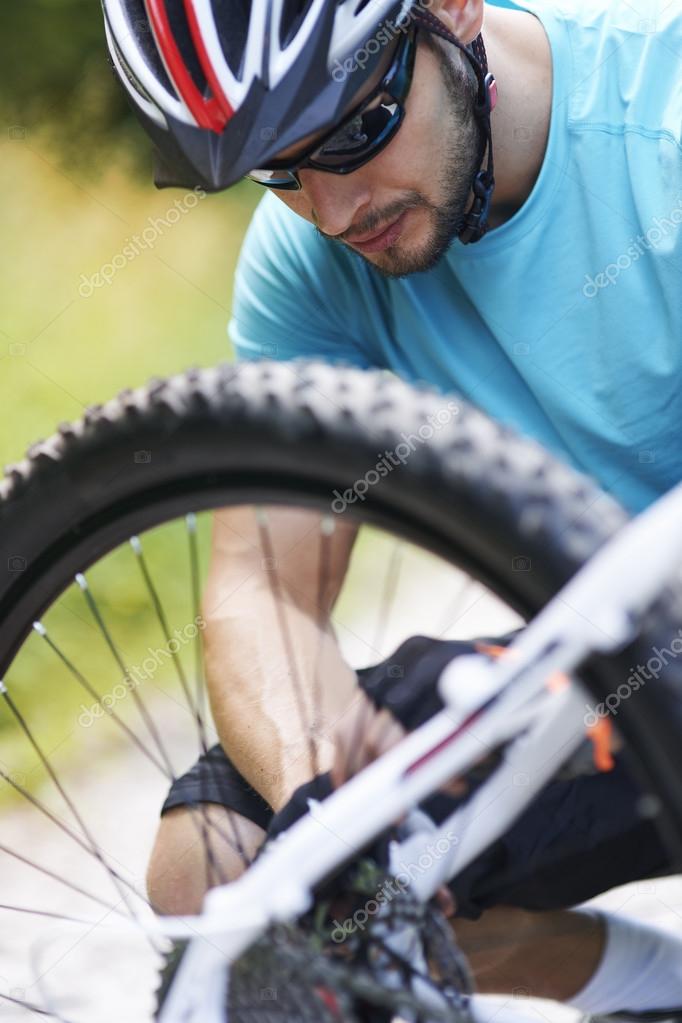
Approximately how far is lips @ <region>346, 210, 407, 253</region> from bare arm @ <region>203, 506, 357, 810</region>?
0.32 meters

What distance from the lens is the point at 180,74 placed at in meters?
1.39

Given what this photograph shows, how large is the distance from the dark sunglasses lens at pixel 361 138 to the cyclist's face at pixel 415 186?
0.07 feet

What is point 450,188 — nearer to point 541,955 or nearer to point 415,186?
point 415,186

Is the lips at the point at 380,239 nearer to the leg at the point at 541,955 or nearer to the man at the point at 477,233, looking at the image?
the man at the point at 477,233

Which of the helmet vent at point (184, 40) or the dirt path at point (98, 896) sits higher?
the helmet vent at point (184, 40)

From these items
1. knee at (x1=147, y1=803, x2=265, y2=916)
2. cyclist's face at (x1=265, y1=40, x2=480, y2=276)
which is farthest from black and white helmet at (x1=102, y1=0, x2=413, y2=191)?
knee at (x1=147, y1=803, x2=265, y2=916)

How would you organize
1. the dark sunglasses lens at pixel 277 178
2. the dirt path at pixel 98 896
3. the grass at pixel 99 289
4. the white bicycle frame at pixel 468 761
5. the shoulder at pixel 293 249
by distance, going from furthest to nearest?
the grass at pixel 99 289 → the dirt path at pixel 98 896 → the shoulder at pixel 293 249 → the dark sunglasses lens at pixel 277 178 → the white bicycle frame at pixel 468 761

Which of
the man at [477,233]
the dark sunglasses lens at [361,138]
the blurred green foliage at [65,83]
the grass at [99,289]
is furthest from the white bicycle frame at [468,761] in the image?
the blurred green foliage at [65,83]

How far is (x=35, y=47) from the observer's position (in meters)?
4.33

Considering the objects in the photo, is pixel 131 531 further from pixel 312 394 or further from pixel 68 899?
pixel 68 899

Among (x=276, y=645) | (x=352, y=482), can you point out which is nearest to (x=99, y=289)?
(x=276, y=645)

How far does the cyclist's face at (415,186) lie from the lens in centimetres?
→ 149

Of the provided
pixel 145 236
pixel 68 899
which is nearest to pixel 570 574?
pixel 68 899

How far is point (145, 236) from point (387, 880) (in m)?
3.42
